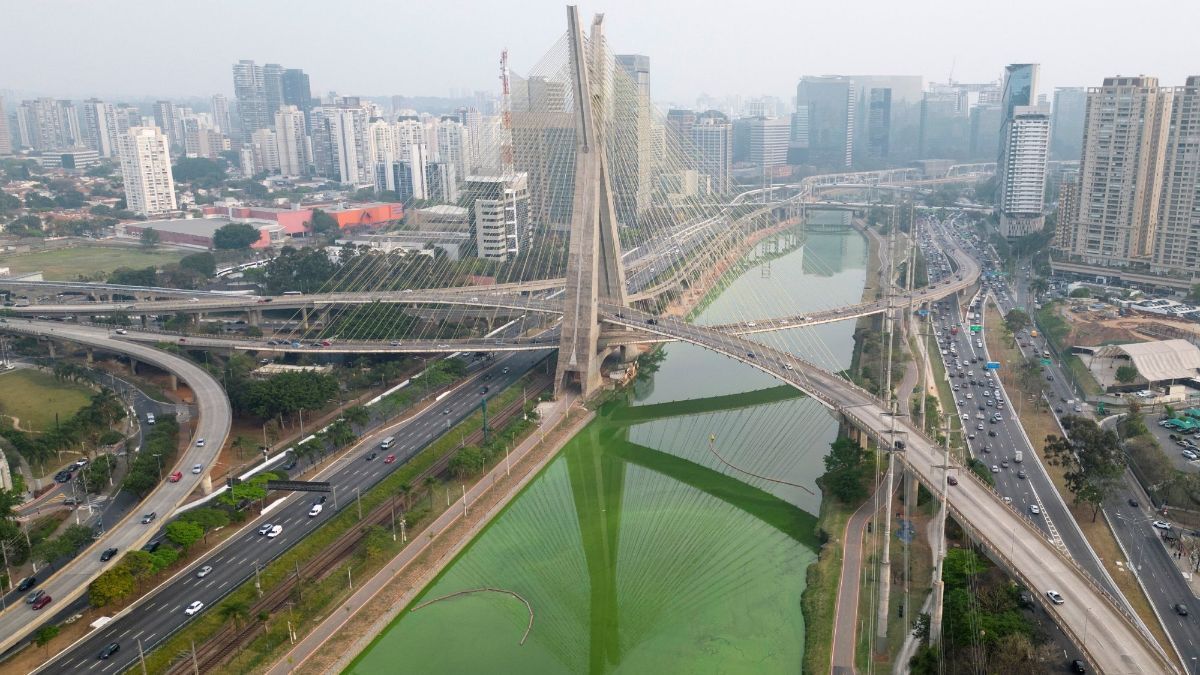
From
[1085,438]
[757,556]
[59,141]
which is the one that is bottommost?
[757,556]

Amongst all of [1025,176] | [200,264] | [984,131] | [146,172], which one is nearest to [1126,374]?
[1025,176]

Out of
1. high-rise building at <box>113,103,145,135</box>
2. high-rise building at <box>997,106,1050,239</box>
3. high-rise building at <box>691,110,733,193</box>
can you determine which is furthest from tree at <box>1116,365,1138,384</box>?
high-rise building at <box>113,103,145,135</box>

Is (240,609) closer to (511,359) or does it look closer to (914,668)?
(914,668)

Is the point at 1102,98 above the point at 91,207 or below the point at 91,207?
above

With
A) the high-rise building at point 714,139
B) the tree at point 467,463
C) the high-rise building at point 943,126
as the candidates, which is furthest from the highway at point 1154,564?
the high-rise building at point 943,126

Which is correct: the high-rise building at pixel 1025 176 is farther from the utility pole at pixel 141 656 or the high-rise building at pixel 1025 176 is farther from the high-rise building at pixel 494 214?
the utility pole at pixel 141 656

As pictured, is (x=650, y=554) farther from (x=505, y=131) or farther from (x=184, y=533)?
(x=505, y=131)

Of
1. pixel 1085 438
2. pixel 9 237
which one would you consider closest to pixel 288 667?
pixel 1085 438

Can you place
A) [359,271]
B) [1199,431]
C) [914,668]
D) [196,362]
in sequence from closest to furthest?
[914,668]
[1199,431]
[196,362]
[359,271]
